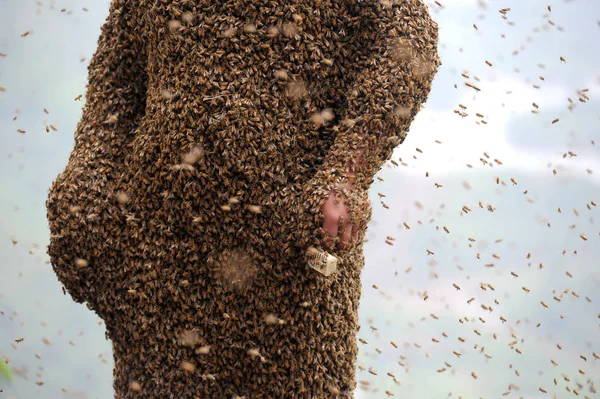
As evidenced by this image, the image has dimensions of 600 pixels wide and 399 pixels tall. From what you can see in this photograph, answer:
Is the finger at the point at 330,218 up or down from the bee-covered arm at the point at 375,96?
down

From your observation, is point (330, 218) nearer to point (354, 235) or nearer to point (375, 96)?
point (354, 235)

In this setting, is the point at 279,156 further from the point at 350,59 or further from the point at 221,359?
the point at 221,359

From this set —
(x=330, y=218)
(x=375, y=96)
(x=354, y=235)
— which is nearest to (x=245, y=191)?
(x=330, y=218)

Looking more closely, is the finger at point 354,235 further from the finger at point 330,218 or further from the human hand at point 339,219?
the finger at point 330,218

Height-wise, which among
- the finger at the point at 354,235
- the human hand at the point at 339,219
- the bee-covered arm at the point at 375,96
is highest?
the bee-covered arm at the point at 375,96

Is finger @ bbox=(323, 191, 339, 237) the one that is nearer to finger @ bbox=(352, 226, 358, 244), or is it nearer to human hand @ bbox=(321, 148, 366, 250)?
human hand @ bbox=(321, 148, 366, 250)

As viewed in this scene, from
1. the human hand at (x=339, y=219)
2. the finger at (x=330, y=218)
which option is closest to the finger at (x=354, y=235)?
the human hand at (x=339, y=219)

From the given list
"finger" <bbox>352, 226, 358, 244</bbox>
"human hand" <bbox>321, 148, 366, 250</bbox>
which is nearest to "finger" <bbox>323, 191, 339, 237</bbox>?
"human hand" <bbox>321, 148, 366, 250</bbox>

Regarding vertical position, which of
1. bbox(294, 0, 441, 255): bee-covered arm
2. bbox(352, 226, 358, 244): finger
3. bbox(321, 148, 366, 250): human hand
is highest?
bbox(294, 0, 441, 255): bee-covered arm
